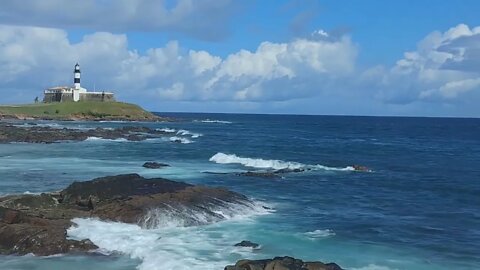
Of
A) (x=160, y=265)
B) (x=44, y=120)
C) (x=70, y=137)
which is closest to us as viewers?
(x=160, y=265)

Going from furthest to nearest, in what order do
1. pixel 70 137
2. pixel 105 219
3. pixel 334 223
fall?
pixel 70 137, pixel 334 223, pixel 105 219

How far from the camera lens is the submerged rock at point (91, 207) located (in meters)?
21.3

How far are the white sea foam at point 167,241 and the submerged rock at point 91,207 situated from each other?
56 centimetres

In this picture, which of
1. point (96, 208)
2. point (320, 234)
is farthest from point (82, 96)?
point (320, 234)

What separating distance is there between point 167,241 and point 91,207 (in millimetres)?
5997

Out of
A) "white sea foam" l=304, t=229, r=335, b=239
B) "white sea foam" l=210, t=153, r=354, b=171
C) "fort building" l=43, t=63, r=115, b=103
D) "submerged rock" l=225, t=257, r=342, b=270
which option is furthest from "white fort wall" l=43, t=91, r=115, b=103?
"submerged rock" l=225, t=257, r=342, b=270

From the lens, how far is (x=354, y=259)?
2177 cm

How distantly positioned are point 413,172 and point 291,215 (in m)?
28.6

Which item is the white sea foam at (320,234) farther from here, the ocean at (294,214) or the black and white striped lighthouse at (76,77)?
the black and white striped lighthouse at (76,77)

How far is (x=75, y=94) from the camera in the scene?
548 feet

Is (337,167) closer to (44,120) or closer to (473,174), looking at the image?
(473,174)

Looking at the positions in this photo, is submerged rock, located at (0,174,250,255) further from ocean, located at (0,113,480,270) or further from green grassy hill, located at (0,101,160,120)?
green grassy hill, located at (0,101,160,120)

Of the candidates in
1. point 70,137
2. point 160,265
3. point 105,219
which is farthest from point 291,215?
point 70,137

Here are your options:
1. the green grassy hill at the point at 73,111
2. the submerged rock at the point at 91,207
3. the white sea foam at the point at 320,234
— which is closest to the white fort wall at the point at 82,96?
the green grassy hill at the point at 73,111
